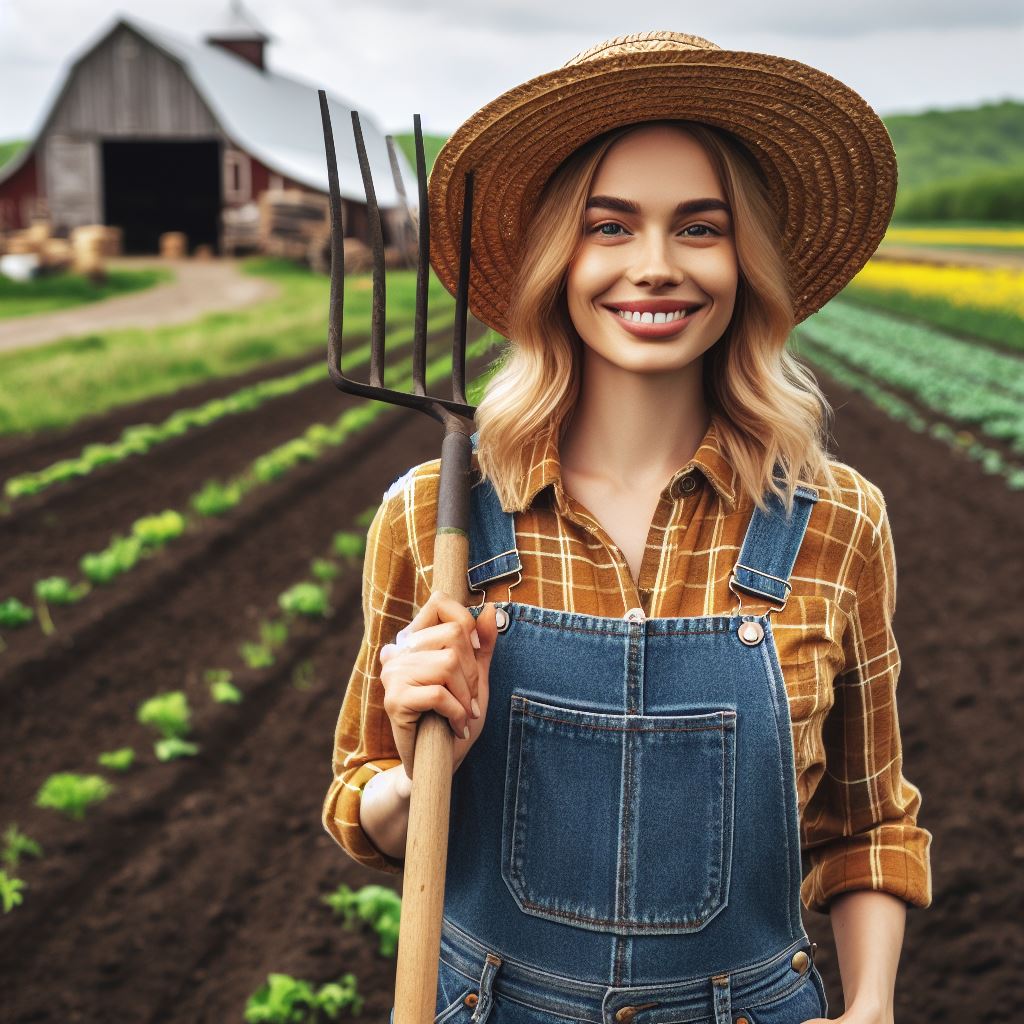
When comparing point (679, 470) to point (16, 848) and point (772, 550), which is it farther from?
point (16, 848)

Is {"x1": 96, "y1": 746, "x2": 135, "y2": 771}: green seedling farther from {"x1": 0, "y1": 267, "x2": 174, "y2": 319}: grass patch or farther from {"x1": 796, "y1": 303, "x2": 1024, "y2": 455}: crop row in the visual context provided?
{"x1": 0, "y1": 267, "x2": 174, "y2": 319}: grass patch

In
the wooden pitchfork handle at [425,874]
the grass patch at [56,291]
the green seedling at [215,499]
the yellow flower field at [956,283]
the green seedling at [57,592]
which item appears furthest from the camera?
the yellow flower field at [956,283]

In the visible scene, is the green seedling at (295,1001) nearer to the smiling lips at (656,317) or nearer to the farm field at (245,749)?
the farm field at (245,749)

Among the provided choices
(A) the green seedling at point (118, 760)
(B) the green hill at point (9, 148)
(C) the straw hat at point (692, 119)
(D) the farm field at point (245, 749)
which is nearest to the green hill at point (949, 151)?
(B) the green hill at point (9, 148)

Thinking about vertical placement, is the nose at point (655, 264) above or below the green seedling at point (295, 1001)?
above

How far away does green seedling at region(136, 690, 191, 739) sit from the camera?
4574mm

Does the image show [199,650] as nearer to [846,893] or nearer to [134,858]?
[134,858]

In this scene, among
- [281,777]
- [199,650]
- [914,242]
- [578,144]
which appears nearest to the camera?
[578,144]

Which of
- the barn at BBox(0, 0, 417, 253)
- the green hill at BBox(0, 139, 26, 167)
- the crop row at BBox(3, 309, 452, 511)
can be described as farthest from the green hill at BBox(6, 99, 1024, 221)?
the crop row at BBox(3, 309, 452, 511)

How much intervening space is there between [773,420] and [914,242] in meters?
44.1

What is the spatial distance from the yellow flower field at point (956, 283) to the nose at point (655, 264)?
1733cm

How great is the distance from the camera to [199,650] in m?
5.32

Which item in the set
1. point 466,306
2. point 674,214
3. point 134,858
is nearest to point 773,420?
point 674,214

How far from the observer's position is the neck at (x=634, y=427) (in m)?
1.60
